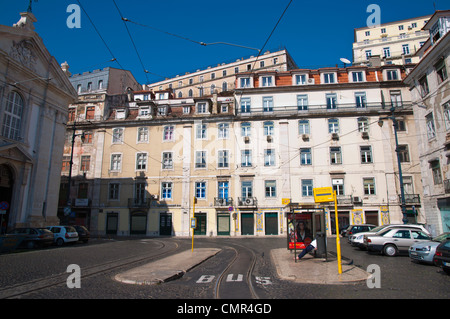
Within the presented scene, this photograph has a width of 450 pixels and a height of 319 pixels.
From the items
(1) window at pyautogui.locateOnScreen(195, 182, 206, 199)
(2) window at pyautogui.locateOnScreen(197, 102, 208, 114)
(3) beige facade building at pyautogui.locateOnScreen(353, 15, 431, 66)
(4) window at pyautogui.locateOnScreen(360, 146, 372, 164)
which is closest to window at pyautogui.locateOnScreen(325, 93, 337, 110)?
(4) window at pyautogui.locateOnScreen(360, 146, 372, 164)

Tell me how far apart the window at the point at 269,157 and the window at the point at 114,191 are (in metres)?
18.3

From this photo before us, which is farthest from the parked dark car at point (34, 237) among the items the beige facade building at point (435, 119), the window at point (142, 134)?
the beige facade building at point (435, 119)

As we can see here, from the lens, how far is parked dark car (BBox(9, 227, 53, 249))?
60.9ft

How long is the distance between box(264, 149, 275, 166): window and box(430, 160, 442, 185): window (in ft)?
50.1

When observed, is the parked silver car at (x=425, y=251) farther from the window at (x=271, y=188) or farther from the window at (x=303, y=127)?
the window at (x=303, y=127)

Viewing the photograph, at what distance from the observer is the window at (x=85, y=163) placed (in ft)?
123

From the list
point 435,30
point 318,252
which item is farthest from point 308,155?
point 318,252

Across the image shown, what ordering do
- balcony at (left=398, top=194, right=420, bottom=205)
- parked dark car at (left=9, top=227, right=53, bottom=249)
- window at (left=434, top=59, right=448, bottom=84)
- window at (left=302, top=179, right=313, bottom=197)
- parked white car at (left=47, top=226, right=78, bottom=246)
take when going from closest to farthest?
parked dark car at (left=9, top=227, right=53, bottom=249) < parked white car at (left=47, top=226, right=78, bottom=246) < window at (left=434, top=59, right=448, bottom=84) < balcony at (left=398, top=194, right=420, bottom=205) < window at (left=302, top=179, right=313, bottom=197)

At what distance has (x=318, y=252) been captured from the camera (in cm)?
1211

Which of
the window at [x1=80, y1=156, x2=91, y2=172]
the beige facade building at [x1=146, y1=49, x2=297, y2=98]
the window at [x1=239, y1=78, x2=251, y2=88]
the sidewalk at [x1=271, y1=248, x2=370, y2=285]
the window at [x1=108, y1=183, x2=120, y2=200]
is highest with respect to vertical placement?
the beige facade building at [x1=146, y1=49, x2=297, y2=98]

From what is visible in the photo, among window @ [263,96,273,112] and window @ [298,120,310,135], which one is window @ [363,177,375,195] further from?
window @ [263,96,273,112]

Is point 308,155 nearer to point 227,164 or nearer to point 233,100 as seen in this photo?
point 227,164
